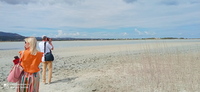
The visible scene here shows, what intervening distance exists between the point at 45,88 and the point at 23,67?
2.86m

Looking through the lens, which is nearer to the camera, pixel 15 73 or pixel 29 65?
pixel 15 73

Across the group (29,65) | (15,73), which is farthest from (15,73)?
(29,65)

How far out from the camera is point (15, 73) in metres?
3.83

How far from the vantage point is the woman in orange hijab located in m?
3.82

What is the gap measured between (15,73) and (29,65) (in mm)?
336

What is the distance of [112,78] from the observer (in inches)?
309

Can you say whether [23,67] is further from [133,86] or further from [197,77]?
[197,77]

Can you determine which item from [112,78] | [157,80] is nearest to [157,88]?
[157,80]

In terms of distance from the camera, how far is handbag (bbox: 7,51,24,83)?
12.5 feet

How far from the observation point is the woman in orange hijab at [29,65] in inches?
A: 150

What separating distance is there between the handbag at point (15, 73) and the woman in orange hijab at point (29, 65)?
0.28 feet

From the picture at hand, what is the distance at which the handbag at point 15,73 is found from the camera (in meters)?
3.82

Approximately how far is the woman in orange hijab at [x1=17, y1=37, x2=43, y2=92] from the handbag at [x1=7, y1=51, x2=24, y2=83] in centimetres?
9

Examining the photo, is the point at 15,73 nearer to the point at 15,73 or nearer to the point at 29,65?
the point at 15,73
